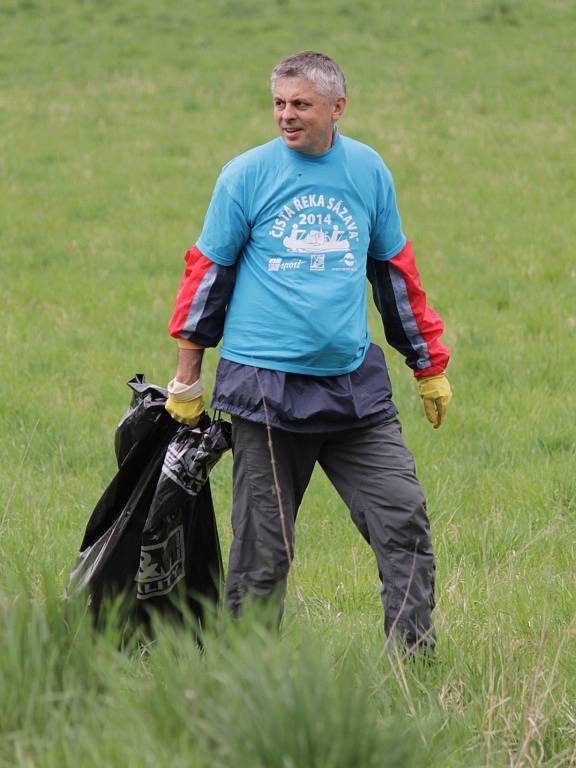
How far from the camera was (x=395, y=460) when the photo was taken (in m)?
4.18

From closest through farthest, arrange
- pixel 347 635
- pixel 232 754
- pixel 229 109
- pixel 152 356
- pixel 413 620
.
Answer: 1. pixel 232 754
2. pixel 347 635
3. pixel 413 620
4. pixel 152 356
5. pixel 229 109

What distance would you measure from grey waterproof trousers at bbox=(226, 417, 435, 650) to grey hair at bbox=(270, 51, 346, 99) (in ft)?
3.62

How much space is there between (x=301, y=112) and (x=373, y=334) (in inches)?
206

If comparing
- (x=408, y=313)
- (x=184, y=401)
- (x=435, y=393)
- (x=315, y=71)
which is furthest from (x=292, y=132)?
(x=435, y=393)

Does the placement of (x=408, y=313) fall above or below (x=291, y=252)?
below

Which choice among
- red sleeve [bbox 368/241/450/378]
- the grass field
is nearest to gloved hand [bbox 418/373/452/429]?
red sleeve [bbox 368/241/450/378]

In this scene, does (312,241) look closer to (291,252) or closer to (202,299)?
(291,252)

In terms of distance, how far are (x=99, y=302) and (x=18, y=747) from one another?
733cm

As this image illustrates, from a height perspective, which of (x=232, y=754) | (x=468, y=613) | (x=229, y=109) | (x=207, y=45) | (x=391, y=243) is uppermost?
(x=207, y=45)

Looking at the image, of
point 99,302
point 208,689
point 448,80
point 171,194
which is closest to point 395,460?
point 208,689

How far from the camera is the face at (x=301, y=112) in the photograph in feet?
12.9

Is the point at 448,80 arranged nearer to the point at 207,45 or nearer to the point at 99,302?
the point at 207,45

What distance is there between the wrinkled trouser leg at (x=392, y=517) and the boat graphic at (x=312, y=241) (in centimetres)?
63

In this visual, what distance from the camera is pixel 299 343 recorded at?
3996 mm
